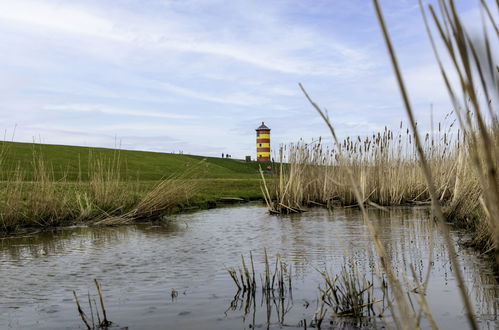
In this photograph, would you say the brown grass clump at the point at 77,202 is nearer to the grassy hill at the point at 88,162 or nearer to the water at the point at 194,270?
the water at the point at 194,270

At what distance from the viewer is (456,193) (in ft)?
29.6

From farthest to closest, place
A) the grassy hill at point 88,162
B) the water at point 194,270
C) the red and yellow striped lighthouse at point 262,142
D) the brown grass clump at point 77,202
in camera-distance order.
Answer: the red and yellow striped lighthouse at point 262,142
the grassy hill at point 88,162
the brown grass clump at point 77,202
the water at point 194,270

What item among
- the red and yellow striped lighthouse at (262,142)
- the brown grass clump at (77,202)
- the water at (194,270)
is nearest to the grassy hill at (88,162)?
the brown grass clump at (77,202)

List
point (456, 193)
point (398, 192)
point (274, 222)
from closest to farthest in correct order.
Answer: point (456, 193)
point (274, 222)
point (398, 192)

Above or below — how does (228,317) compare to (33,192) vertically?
below

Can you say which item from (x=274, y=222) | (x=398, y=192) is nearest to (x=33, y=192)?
(x=274, y=222)

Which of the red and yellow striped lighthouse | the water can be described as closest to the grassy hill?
the water

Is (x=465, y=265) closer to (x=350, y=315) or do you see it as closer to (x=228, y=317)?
(x=350, y=315)

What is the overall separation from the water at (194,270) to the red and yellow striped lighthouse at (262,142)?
4671 cm

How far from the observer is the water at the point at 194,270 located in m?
3.68

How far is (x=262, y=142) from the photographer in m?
56.3

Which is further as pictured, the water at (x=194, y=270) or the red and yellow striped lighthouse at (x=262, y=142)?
the red and yellow striped lighthouse at (x=262, y=142)

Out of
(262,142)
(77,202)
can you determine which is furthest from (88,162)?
(262,142)

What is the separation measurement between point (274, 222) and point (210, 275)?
4928mm
